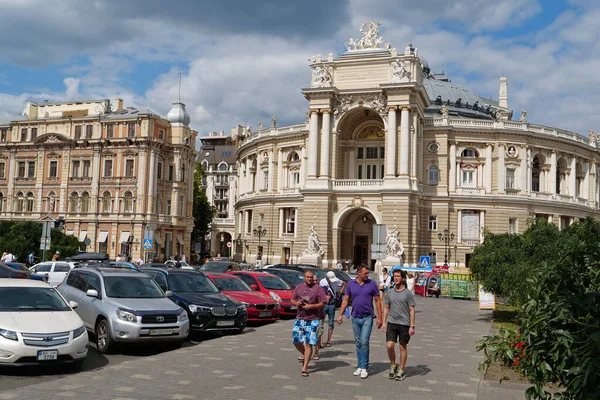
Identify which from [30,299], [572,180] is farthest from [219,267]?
[572,180]

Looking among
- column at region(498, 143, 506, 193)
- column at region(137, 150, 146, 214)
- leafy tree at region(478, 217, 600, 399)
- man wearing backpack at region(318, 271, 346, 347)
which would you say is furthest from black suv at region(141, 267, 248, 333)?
column at region(137, 150, 146, 214)

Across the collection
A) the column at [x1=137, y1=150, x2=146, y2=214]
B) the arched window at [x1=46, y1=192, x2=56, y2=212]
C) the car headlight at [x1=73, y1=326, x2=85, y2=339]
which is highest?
the column at [x1=137, y1=150, x2=146, y2=214]

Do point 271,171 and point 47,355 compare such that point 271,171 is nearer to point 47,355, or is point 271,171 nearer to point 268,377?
point 268,377

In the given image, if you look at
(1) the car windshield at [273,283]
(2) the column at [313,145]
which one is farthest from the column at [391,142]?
(1) the car windshield at [273,283]

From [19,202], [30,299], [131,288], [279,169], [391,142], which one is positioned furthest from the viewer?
[19,202]

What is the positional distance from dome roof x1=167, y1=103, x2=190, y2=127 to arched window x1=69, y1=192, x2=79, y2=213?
43.6ft

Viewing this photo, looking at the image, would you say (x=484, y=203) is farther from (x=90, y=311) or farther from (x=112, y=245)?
(x=90, y=311)

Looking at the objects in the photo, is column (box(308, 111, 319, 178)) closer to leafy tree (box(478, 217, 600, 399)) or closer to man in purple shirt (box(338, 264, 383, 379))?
man in purple shirt (box(338, 264, 383, 379))

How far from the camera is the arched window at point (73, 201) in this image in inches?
2621

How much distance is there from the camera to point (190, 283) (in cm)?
1783

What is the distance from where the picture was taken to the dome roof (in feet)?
224

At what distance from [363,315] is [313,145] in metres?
42.7

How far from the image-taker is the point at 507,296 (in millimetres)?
20359

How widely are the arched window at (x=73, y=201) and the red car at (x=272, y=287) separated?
161ft
